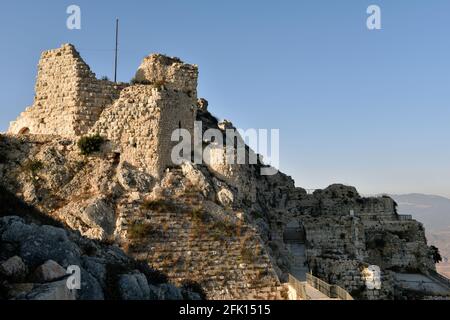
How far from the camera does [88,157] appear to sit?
68.3ft

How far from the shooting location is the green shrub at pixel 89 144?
2084 centimetres

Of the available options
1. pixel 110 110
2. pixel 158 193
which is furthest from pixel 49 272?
pixel 110 110

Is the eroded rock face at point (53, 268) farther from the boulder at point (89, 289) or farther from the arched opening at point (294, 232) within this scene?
the arched opening at point (294, 232)

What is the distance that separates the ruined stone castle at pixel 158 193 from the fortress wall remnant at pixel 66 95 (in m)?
0.05

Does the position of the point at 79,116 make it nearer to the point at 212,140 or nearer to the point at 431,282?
the point at 212,140

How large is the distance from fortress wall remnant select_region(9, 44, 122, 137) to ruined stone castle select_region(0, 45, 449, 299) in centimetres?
5

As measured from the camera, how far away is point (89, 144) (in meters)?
20.9

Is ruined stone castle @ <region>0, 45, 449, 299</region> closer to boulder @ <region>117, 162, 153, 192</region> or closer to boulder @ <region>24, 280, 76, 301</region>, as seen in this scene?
boulder @ <region>117, 162, 153, 192</region>

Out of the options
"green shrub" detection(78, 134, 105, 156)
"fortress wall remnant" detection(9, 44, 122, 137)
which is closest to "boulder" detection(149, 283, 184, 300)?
"green shrub" detection(78, 134, 105, 156)

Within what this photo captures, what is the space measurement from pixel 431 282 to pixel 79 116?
852 inches

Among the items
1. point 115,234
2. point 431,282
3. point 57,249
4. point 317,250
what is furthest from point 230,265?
point 431,282

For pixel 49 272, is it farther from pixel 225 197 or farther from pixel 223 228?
pixel 225 197

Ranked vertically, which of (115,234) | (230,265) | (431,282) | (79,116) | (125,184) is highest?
(79,116)
